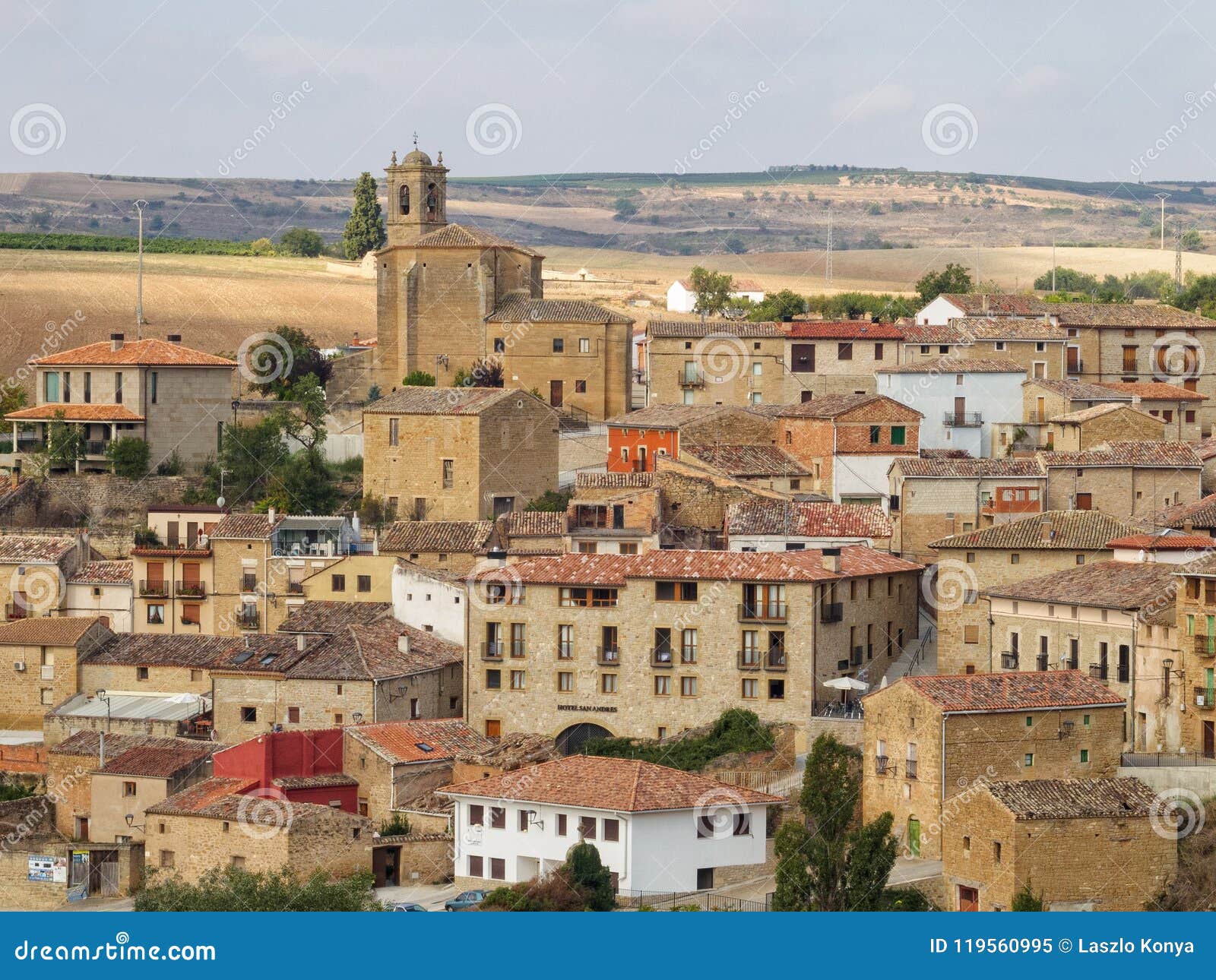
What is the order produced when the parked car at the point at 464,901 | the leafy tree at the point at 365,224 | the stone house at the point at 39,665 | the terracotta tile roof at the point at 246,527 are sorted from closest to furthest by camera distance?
1. the parked car at the point at 464,901
2. the stone house at the point at 39,665
3. the terracotta tile roof at the point at 246,527
4. the leafy tree at the point at 365,224

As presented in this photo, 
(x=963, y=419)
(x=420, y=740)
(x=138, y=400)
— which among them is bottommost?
(x=420, y=740)

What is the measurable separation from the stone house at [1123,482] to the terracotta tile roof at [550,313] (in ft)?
66.6

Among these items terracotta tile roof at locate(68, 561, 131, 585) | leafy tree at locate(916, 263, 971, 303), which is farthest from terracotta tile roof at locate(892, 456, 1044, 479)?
leafy tree at locate(916, 263, 971, 303)

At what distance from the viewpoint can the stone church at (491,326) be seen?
7662cm

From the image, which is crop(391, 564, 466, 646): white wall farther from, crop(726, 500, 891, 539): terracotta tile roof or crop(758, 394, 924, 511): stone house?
crop(758, 394, 924, 511): stone house

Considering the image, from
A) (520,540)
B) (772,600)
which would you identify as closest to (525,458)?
(520,540)

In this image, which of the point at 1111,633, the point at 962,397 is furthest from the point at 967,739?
the point at 962,397

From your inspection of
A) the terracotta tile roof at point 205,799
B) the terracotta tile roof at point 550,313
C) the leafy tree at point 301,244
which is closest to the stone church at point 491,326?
the terracotta tile roof at point 550,313

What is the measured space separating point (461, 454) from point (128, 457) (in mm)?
9979

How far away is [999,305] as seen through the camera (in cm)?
7925

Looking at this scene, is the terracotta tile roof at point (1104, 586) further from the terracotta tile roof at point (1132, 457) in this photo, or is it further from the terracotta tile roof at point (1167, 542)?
the terracotta tile roof at point (1132, 457)

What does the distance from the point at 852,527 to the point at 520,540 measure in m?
7.67

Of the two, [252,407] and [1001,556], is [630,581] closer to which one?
[1001,556]

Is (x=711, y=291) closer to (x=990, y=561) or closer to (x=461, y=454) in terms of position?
(x=461, y=454)
